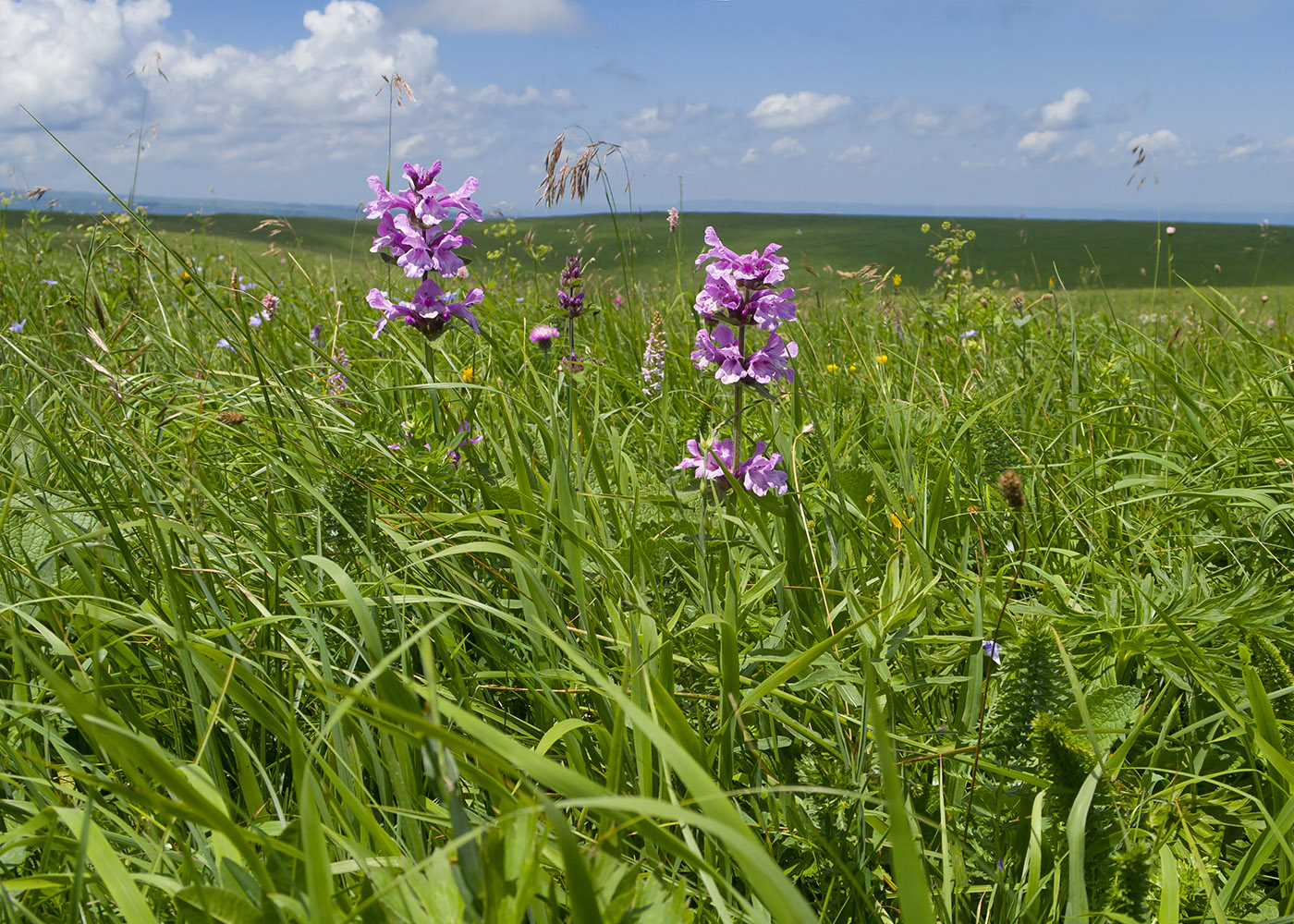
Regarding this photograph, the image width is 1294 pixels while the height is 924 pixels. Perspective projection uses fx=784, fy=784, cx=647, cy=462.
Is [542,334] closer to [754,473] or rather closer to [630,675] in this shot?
[754,473]

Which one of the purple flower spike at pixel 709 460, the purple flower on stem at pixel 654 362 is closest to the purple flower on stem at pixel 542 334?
the purple flower on stem at pixel 654 362

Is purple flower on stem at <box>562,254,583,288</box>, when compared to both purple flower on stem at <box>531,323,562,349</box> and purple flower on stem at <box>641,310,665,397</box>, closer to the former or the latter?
purple flower on stem at <box>531,323,562,349</box>

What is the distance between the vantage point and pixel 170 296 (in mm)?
4590

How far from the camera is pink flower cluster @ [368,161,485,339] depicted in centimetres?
226

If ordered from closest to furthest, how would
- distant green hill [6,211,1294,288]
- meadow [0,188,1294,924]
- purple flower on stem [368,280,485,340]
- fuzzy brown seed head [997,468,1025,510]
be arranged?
meadow [0,188,1294,924]
fuzzy brown seed head [997,468,1025,510]
purple flower on stem [368,280,485,340]
distant green hill [6,211,1294,288]

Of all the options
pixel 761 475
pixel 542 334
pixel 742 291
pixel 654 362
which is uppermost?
pixel 742 291

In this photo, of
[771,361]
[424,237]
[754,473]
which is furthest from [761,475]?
[424,237]

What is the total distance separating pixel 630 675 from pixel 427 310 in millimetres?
1508

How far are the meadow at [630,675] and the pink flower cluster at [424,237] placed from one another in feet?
0.89

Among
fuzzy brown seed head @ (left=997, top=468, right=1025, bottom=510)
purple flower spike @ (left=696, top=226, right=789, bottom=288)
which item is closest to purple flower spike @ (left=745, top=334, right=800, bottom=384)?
purple flower spike @ (left=696, top=226, right=789, bottom=288)

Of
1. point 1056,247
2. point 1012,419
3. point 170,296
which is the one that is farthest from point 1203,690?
point 1056,247

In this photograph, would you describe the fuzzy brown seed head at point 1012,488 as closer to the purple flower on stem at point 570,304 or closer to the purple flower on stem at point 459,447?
the purple flower on stem at point 459,447

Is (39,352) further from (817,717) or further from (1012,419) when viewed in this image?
(1012,419)

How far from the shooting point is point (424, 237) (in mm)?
2316
